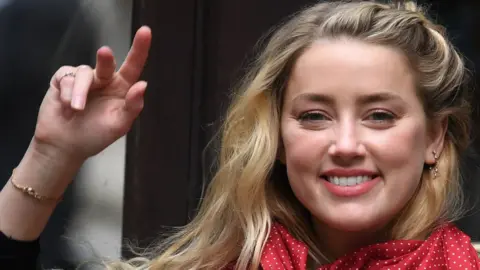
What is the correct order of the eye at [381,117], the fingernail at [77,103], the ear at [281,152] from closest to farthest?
the fingernail at [77,103]
the eye at [381,117]
the ear at [281,152]

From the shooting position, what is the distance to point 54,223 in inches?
68.6

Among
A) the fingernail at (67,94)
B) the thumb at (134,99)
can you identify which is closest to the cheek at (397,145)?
the thumb at (134,99)

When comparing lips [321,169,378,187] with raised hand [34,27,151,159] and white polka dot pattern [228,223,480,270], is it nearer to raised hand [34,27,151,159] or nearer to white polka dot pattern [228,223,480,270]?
white polka dot pattern [228,223,480,270]

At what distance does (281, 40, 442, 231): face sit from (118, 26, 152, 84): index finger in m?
0.28

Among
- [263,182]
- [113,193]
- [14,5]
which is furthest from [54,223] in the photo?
[263,182]

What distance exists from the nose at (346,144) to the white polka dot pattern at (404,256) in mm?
172

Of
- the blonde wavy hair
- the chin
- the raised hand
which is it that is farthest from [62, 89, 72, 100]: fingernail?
the chin

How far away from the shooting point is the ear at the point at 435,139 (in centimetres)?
120

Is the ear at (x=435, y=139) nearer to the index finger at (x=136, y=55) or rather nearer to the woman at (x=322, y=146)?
the woman at (x=322, y=146)

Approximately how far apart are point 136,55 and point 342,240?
48cm

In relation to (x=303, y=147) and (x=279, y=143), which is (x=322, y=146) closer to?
(x=303, y=147)

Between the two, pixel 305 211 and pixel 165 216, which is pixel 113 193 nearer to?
pixel 165 216

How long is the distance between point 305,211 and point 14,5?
93cm

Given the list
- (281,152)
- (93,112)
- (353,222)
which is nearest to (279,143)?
(281,152)
